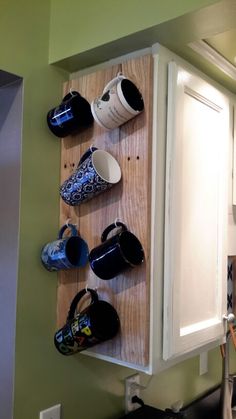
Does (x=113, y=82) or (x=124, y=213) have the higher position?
(x=113, y=82)

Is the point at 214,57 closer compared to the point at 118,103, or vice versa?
the point at 118,103

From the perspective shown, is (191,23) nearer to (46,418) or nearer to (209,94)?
(209,94)

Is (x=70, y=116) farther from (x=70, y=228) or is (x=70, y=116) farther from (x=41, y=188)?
(x=70, y=228)

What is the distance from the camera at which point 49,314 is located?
125 cm

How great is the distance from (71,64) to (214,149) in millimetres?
581

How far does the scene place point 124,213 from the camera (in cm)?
114

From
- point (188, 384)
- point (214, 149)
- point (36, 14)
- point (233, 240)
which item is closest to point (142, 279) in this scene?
point (214, 149)

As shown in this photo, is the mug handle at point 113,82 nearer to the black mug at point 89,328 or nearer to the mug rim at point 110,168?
the mug rim at point 110,168

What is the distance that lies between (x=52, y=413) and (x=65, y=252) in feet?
1.70

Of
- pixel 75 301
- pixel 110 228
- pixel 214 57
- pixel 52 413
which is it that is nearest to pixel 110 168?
pixel 110 228

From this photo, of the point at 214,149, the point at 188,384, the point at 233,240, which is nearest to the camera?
the point at 214,149

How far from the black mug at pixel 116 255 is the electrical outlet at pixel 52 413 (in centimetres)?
47

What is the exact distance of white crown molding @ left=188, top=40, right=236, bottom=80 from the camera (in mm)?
1213

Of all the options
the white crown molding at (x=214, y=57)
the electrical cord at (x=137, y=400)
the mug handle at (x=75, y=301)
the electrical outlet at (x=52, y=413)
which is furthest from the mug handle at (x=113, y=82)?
the electrical cord at (x=137, y=400)
